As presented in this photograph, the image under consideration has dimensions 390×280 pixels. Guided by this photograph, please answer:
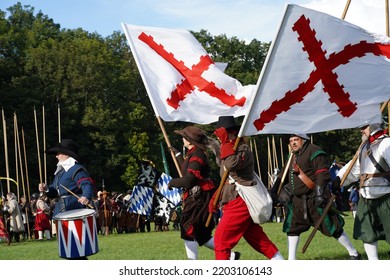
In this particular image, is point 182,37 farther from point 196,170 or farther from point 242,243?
point 242,243

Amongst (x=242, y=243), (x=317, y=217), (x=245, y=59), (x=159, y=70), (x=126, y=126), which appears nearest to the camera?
(x=317, y=217)

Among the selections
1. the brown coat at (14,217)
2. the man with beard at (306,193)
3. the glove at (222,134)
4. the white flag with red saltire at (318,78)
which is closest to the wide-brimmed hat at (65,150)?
the glove at (222,134)

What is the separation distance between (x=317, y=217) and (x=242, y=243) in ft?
17.1

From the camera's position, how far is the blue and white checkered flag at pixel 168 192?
67.6 feet

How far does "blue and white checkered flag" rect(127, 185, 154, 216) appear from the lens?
21.9 m

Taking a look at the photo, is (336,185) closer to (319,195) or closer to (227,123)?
(319,195)

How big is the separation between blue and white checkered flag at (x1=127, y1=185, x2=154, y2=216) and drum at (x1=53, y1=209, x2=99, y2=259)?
40.8 feet

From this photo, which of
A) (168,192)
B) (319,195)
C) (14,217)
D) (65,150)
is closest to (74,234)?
(65,150)

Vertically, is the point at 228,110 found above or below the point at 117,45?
below

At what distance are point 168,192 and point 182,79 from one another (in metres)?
9.35

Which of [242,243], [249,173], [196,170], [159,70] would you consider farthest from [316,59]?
[242,243]

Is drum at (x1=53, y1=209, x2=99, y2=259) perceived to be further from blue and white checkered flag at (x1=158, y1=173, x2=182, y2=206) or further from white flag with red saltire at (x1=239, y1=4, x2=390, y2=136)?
blue and white checkered flag at (x1=158, y1=173, x2=182, y2=206)

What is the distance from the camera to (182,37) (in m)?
12.2

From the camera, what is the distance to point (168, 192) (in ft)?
68.7
